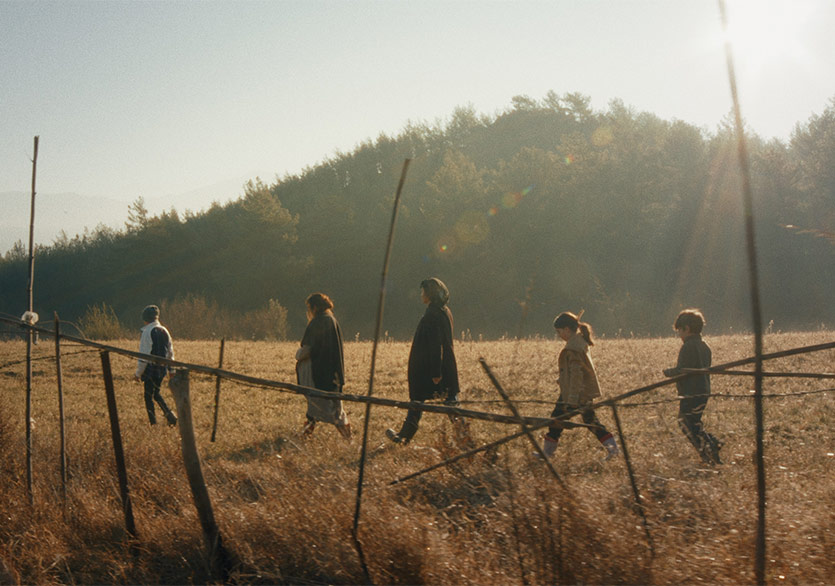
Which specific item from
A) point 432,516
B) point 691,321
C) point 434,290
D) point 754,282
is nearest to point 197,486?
point 432,516

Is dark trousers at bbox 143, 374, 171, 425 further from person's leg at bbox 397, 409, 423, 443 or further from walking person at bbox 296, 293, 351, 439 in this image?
person's leg at bbox 397, 409, 423, 443

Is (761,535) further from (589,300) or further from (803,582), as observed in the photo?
(589,300)

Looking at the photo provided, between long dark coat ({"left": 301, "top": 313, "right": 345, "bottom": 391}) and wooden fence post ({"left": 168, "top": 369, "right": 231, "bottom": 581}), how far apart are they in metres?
3.70

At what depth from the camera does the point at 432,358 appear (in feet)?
24.6

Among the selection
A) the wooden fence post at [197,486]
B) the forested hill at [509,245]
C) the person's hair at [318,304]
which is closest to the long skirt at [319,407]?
the person's hair at [318,304]

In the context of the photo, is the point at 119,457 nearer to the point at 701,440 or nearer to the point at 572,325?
the point at 572,325

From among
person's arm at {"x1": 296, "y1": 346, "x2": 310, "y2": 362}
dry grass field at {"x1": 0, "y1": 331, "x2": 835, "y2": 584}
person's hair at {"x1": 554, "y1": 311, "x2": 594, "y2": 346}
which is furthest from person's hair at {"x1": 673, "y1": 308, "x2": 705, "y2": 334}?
person's arm at {"x1": 296, "y1": 346, "x2": 310, "y2": 362}

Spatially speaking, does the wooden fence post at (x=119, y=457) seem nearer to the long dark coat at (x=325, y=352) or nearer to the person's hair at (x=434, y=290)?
the long dark coat at (x=325, y=352)

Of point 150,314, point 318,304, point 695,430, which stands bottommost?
point 695,430

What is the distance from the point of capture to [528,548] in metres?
3.48

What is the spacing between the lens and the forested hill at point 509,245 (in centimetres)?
3928

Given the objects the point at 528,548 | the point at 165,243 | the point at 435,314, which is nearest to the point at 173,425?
the point at 435,314

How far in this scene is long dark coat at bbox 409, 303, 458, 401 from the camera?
749 cm

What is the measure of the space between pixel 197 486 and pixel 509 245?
42.6 metres
